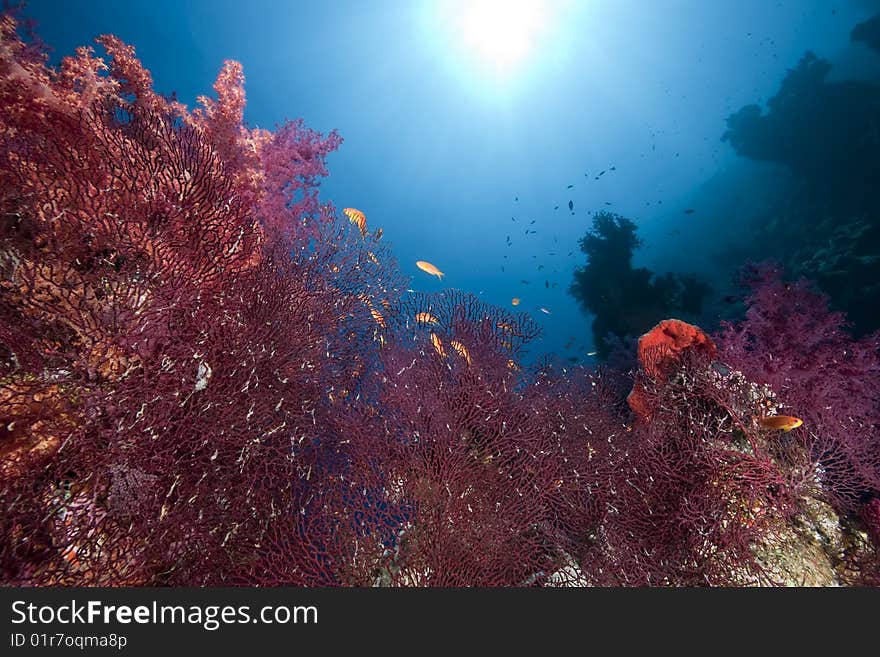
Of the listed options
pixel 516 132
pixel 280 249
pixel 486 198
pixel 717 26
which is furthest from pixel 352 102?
pixel 280 249

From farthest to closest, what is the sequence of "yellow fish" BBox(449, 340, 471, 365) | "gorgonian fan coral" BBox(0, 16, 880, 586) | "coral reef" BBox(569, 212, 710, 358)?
"coral reef" BBox(569, 212, 710, 358) → "yellow fish" BBox(449, 340, 471, 365) → "gorgonian fan coral" BBox(0, 16, 880, 586)

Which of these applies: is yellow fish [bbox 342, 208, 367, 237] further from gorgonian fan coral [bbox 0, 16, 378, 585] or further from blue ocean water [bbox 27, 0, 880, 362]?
blue ocean water [bbox 27, 0, 880, 362]

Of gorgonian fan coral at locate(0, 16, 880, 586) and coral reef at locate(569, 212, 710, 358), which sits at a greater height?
coral reef at locate(569, 212, 710, 358)

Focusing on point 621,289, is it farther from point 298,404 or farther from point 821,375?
point 298,404

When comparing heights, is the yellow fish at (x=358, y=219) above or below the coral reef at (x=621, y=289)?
below

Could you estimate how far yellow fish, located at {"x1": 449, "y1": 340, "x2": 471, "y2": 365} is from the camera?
4695 mm

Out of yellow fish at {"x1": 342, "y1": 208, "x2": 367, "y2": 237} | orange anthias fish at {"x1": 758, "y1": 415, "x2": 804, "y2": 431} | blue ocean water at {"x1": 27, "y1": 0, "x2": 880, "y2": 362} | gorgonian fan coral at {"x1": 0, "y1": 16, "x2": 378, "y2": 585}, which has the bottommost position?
orange anthias fish at {"x1": 758, "y1": 415, "x2": 804, "y2": 431}

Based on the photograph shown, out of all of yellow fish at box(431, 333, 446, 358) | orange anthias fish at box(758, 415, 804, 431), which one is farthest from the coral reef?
yellow fish at box(431, 333, 446, 358)

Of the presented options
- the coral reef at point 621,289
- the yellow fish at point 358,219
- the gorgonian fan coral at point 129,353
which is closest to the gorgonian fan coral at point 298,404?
the gorgonian fan coral at point 129,353

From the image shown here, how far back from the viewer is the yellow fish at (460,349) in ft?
15.4

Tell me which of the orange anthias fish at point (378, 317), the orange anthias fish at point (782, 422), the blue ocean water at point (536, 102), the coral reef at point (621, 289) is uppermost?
the blue ocean water at point (536, 102)

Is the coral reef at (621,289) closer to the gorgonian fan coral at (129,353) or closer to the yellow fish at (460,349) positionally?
the yellow fish at (460,349)

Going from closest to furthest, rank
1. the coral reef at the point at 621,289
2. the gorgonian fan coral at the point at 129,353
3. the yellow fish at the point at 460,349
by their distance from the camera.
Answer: the gorgonian fan coral at the point at 129,353, the yellow fish at the point at 460,349, the coral reef at the point at 621,289

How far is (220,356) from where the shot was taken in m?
2.94
